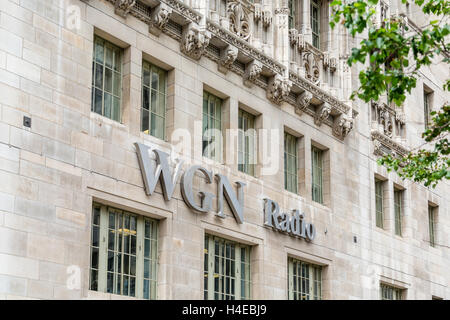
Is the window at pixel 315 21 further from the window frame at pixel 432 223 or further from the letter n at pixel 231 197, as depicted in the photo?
the window frame at pixel 432 223

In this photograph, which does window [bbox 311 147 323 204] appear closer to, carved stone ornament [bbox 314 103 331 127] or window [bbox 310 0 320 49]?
carved stone ornament [bbox 314 103 331 127]

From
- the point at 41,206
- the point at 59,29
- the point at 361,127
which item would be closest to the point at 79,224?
the point at 41,206

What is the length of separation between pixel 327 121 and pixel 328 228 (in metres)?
3.84

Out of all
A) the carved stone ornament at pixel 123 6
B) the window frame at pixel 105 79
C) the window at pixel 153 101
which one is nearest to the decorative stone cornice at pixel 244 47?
the window at pixel 153 101

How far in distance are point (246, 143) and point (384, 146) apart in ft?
31.5

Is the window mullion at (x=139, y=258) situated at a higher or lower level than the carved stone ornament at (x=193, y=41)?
lower

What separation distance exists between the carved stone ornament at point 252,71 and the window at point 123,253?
6.18 metres

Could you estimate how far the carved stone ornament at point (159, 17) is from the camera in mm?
22562

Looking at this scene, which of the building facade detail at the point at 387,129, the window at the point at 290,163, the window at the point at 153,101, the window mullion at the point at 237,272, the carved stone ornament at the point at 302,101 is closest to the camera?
the window at the point at 153,101

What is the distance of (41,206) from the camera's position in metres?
18.5

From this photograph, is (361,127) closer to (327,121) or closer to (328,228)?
(327,121)

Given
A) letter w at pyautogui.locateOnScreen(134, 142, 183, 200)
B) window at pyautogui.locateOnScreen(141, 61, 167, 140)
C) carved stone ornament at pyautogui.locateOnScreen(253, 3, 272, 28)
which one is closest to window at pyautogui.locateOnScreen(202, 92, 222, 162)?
window at pyautogui.locateOnScreen(141, 61, 167, 140)

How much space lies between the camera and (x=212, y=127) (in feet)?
81.9

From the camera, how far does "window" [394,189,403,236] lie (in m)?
34.9
